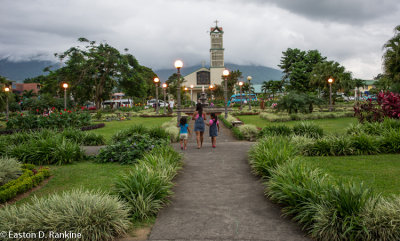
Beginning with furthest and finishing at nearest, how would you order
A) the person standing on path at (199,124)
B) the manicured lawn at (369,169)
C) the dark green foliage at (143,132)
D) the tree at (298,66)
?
the tree at (298,66) → the dark green foliage at (143,132) → the person standing on path at (199,124) → the manicured lawn at (369,169)

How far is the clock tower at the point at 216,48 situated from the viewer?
80625 millimetres

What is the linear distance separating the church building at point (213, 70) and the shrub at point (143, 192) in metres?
73.5

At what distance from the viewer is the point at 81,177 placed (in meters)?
6.55

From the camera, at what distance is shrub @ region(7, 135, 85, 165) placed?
8000mm

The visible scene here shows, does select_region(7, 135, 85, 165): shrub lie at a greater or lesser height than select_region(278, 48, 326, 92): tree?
lesser

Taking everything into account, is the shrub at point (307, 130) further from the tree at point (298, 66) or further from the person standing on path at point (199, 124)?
the tree at point (298, 66)

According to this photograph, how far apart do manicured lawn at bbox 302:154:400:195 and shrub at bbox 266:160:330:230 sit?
A: 131 cm

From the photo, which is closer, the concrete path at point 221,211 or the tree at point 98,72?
the concrete path at point 221,211

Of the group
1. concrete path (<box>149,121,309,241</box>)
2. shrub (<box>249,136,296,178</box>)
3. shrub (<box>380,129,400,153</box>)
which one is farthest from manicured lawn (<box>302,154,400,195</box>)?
concrete path (<box>149,121,309,241</box>)

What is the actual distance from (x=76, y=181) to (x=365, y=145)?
25.1ft

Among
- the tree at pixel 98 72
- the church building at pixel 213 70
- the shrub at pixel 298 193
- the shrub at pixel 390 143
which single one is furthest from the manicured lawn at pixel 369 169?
the church building at pixel 213 70

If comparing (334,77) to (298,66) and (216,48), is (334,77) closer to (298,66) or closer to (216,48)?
(298,66)

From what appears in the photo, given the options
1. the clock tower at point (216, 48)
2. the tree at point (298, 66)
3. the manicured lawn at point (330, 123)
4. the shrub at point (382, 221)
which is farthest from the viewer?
the clock tower at point (216, 48)

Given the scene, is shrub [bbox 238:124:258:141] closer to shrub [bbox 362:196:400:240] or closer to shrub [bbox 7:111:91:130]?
shrub [bbox 362:196:400:240]
